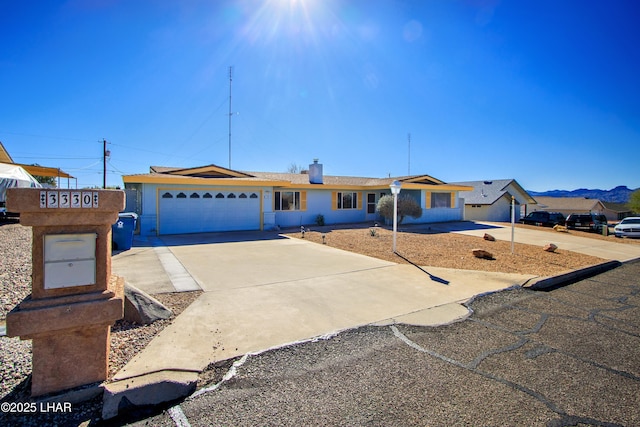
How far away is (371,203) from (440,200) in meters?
4.96

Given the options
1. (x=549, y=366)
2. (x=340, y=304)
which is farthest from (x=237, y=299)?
(x=549, y=366)

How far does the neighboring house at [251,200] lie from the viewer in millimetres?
13922

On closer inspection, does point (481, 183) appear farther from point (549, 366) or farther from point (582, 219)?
point (549, 366)

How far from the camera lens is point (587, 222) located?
853 inches

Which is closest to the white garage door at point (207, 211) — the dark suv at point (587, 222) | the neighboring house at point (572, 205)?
the dark suv at point (587, 222)

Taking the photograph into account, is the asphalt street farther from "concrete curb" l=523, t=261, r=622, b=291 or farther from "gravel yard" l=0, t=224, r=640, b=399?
"concrete curb" l=523, t=261, r=622, b=291

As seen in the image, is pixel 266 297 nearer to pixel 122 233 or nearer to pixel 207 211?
pixel 122 233

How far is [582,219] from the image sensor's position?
2200 centimetres

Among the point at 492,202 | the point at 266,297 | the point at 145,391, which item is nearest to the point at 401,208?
the point at 492,202

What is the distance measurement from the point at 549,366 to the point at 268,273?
526 centimetres

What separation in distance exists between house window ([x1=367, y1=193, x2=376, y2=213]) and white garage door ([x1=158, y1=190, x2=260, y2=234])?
8628 millimetres

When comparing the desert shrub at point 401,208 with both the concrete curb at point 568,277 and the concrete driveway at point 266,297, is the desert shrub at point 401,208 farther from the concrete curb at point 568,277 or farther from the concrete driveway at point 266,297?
the concrete curb at point 568,277

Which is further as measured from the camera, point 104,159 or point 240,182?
point 104,159

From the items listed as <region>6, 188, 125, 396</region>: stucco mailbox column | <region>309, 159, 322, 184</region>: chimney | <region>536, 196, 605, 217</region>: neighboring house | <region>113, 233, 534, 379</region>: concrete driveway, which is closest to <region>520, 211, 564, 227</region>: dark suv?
<region>309, 159, 322, 184</region>: chimney
